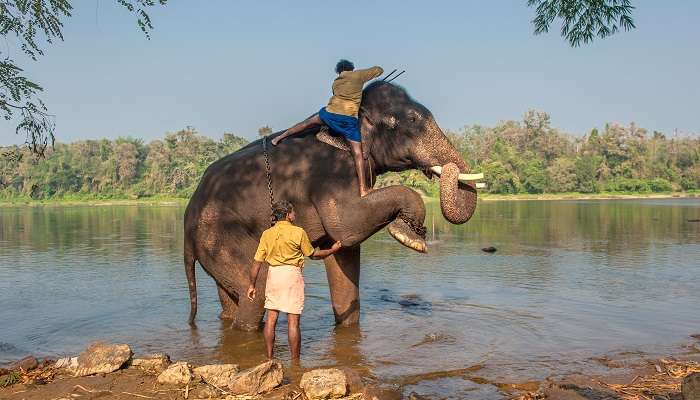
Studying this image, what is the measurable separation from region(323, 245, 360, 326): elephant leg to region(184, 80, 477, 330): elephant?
0.06 ft

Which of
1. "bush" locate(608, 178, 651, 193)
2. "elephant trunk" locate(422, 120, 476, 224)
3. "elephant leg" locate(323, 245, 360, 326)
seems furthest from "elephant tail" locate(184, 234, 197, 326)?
"bush" locate(608, 178, 651, 193)

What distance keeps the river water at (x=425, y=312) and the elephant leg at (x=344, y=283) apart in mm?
226

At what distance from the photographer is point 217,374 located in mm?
5812

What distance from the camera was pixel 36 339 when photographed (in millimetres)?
8164

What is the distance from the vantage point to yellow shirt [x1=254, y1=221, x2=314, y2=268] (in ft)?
20.4

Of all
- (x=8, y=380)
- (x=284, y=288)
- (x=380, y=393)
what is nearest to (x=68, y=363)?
(x=8, y=380)

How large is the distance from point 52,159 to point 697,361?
96.1 metres

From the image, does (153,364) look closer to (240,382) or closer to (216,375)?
(216,375)

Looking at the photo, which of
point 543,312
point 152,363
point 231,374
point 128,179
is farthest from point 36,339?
point 128,179

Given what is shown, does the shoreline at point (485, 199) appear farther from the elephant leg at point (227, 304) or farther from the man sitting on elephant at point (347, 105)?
the man sitting on elephant at point (347, 105)

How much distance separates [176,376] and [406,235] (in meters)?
2.76

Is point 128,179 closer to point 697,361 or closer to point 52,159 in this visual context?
point 52,159

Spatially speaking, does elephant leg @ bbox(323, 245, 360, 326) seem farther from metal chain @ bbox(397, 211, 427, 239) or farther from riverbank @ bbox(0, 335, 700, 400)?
riverbank @ bbox(0, 335, 700, 400)

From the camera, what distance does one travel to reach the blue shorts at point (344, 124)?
761 centimetres
